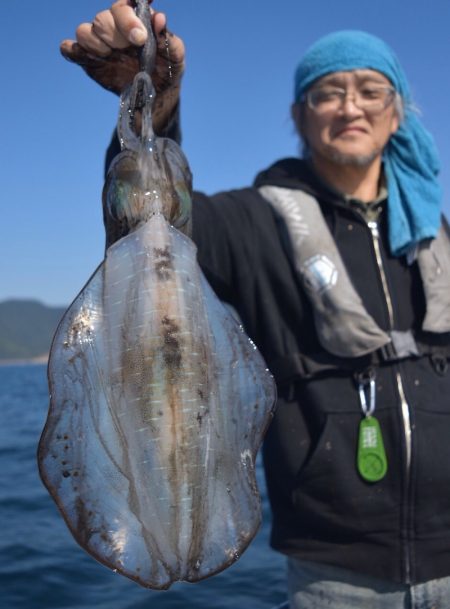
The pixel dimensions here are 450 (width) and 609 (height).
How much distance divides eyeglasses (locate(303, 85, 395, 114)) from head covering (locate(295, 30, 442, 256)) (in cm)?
8

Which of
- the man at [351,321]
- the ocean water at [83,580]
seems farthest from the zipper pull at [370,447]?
the ocean water at [83,580]

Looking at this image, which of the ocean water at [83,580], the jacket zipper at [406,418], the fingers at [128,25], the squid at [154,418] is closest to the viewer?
the squid at [154,418]

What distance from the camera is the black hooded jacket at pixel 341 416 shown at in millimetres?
3184

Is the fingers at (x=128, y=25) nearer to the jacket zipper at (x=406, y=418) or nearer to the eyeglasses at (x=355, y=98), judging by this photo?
the eyeglasses at (x=355, y=98)

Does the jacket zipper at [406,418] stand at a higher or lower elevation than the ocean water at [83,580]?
higher

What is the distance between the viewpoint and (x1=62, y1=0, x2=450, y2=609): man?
3.19 meters

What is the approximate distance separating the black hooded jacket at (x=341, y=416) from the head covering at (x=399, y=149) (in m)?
0.18

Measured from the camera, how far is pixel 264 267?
3.52 metres

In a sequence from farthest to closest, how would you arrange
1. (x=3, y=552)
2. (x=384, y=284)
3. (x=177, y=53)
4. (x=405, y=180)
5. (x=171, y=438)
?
(x=3, y=552) → (x=405, y=180) → (x=384, y=284) → (x=177, y=53) → (x=171, y=438)

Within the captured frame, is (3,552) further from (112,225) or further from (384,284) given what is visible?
(112,225)

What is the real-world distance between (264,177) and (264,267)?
0.66 meters

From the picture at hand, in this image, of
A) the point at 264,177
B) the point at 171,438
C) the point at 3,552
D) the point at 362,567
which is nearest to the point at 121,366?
the point at 171,438

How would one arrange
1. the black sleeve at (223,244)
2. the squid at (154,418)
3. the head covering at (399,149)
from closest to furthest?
the squid at (154,418)
the black sleeve at (223,244)
the head covering at (399,149)

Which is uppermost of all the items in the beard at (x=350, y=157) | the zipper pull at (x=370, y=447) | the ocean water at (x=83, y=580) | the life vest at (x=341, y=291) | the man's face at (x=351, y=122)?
the man's face at (x=351, y=122)
